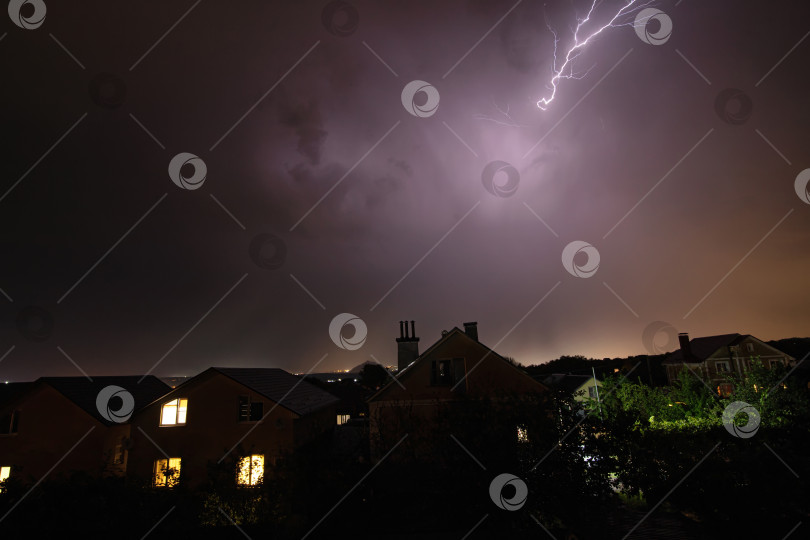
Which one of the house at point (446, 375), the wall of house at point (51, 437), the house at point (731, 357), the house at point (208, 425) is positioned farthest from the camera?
the house at point (731, 357)

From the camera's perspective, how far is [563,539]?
32.5ft

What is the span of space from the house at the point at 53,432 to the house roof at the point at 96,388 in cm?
7

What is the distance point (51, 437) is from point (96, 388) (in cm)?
456

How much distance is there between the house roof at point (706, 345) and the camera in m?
52.3

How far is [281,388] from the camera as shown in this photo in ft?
89.8

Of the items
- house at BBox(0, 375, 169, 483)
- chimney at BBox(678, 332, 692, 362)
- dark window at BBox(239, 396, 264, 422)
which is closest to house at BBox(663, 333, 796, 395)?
chimney at BBox(678, 332, 692, 362)

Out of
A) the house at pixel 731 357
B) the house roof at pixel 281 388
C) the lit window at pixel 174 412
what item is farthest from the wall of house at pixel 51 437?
the house at pixel 731 357

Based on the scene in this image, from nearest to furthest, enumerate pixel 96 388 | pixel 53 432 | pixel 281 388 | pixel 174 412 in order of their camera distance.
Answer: pixel 174 412
pixel 53 432
pixel 281 388
pixel 96 388

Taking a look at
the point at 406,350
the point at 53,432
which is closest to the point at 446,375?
the point at 406,350

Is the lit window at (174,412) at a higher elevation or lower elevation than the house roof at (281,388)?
lower

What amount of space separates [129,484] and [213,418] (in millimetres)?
12016

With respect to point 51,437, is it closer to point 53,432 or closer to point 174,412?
point 53,432

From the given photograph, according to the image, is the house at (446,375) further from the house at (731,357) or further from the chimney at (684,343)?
the chimney at (684,343)

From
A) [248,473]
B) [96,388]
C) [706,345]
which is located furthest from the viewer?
[706,345]
